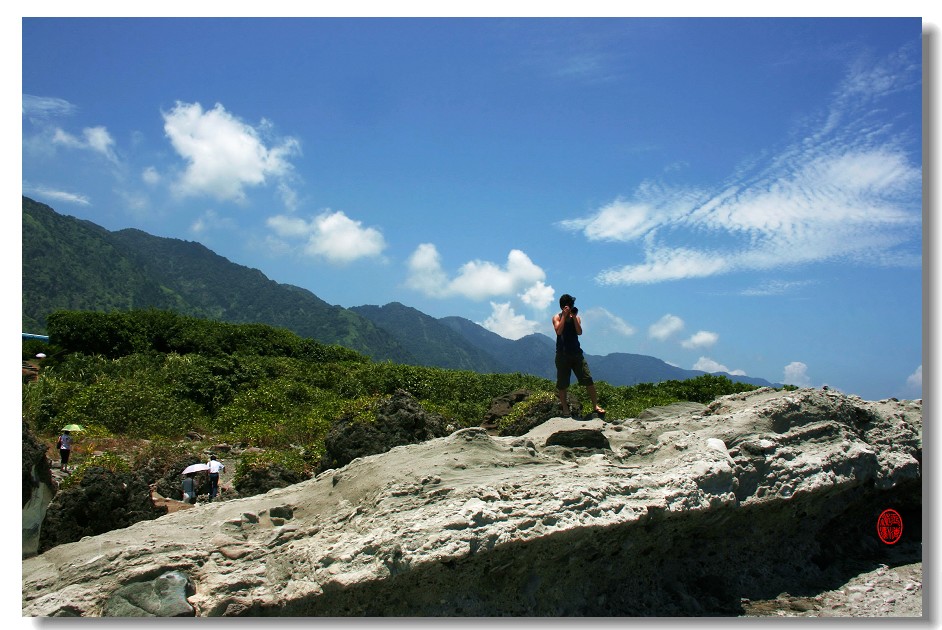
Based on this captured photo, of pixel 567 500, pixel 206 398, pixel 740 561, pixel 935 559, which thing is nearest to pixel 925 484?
pixel 935 559

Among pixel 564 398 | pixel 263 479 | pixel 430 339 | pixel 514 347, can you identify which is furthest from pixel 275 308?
pixel 564 398

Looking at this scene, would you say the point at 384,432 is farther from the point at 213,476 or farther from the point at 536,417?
the point at 213,476

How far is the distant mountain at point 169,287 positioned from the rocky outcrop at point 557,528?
3.85 meters

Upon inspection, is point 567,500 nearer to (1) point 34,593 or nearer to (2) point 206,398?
(1) point 34,593

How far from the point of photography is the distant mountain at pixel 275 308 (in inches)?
2072

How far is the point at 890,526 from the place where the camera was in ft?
20.9

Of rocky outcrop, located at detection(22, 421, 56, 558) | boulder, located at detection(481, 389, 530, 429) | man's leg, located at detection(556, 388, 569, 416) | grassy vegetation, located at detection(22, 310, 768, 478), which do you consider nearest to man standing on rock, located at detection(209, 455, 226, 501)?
grassy vegetation, located at detection(22, 310, 768, 478)

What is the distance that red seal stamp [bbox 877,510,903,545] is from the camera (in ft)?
20.7

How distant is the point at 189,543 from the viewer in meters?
4.62

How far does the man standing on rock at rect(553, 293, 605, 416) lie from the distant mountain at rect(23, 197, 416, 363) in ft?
17.6

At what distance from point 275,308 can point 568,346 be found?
114m

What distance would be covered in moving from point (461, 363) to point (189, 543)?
4855 inches

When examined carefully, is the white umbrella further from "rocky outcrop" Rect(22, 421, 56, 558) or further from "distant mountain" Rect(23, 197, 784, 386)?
"distant mountain" Rect(23, 197, 784, 386)

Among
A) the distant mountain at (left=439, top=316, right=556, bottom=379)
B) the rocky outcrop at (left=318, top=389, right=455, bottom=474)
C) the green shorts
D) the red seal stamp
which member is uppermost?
the distant mountain at (left=439, top=316, right=556, bottom=379)
